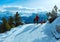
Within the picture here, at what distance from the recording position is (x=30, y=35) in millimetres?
26812

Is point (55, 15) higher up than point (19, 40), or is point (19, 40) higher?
point (55, 15)

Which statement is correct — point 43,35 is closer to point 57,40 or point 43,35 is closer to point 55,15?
point 57,40

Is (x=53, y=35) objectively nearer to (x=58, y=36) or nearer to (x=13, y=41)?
(x=58, y=36)

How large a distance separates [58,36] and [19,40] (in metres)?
4.74

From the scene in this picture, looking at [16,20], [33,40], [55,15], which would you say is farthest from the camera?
[16,20]

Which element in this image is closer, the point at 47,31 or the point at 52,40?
the point at 52,40

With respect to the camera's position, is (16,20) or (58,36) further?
(16,20)

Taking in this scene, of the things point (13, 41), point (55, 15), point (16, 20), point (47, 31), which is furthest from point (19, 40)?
point (16, 20)

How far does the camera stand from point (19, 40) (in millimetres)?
24906

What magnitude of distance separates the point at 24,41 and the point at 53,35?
332 cm

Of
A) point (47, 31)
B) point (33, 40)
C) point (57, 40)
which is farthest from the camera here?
point (47, 31)

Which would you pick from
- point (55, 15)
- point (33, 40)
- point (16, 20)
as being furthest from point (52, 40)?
point (16, 20)

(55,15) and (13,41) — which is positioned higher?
(55,15)

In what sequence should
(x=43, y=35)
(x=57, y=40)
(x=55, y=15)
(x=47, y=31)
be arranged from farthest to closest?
(x=55, y=15), (x=47, y=31), (x=43, y=35), (x=57, y=40)
